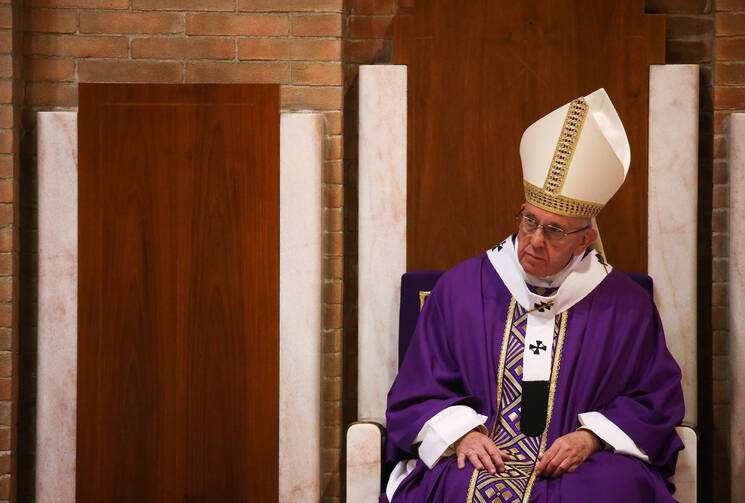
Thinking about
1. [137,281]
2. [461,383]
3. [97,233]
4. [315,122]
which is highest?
[315,122]

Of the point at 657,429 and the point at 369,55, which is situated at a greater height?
the point at 369,55

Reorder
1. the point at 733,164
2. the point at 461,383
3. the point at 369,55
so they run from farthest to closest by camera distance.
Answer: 1. the point at 369,55
2. the point at 733,164
3. the point at 461,383

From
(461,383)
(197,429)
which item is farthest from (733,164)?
(197,429)

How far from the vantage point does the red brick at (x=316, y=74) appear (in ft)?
11.4

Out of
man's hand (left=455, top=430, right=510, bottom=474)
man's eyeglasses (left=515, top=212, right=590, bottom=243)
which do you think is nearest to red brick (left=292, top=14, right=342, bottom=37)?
man's eyeglasses (left=515, top=212, right=590, bottom=243)

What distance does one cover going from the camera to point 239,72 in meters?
3.52

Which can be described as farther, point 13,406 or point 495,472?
point 13,406

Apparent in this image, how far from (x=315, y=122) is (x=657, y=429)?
1.81 meters

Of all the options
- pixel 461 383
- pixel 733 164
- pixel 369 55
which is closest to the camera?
pixel 461 383

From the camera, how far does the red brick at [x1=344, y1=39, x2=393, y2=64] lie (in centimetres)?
365

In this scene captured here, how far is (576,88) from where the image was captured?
3.38 meters

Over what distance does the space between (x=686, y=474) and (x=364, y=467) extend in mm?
1104

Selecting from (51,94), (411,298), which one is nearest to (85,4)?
(51,94)

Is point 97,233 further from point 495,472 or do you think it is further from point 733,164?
point 733,164
